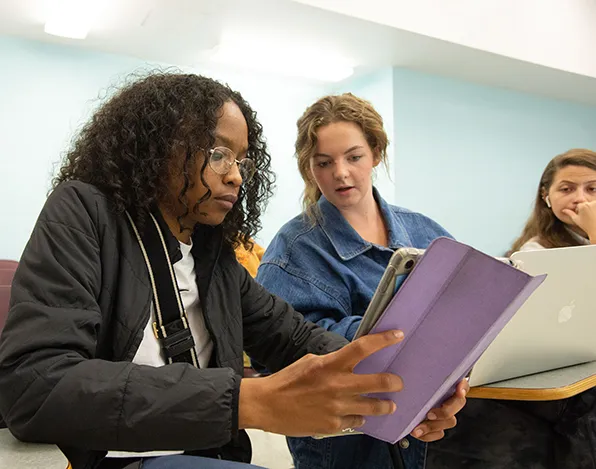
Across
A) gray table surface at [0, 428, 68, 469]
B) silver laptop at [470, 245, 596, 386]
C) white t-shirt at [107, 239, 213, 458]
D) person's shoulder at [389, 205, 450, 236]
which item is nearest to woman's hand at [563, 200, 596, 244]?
person's shoulder at [389, 205, 450, 236]

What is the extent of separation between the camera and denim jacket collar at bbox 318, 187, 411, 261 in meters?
1.57

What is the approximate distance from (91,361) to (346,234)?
0.99m

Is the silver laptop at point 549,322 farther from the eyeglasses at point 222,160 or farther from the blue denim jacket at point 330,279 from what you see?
the eyeglasses at point 222,160

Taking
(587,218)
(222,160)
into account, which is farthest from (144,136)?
(587,218)

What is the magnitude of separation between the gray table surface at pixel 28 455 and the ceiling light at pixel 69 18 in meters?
2.82

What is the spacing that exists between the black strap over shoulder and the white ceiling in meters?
2.34

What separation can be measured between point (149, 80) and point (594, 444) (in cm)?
130

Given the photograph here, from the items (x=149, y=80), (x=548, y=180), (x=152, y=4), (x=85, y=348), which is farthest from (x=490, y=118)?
(x=85, y=348)

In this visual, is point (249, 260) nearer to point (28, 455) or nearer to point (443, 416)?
point (443, 416)

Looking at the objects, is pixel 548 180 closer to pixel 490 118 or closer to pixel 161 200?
pixel 161 200

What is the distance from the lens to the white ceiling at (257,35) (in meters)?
3.04

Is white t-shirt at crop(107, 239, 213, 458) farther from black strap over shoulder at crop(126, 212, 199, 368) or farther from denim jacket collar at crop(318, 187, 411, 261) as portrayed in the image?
denim jacket collar at crop(318, 187, 411, 261)

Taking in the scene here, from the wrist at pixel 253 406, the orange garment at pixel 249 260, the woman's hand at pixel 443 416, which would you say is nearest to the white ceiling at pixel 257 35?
the orange garment at pixel 249 260

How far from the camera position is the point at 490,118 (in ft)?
15.1
